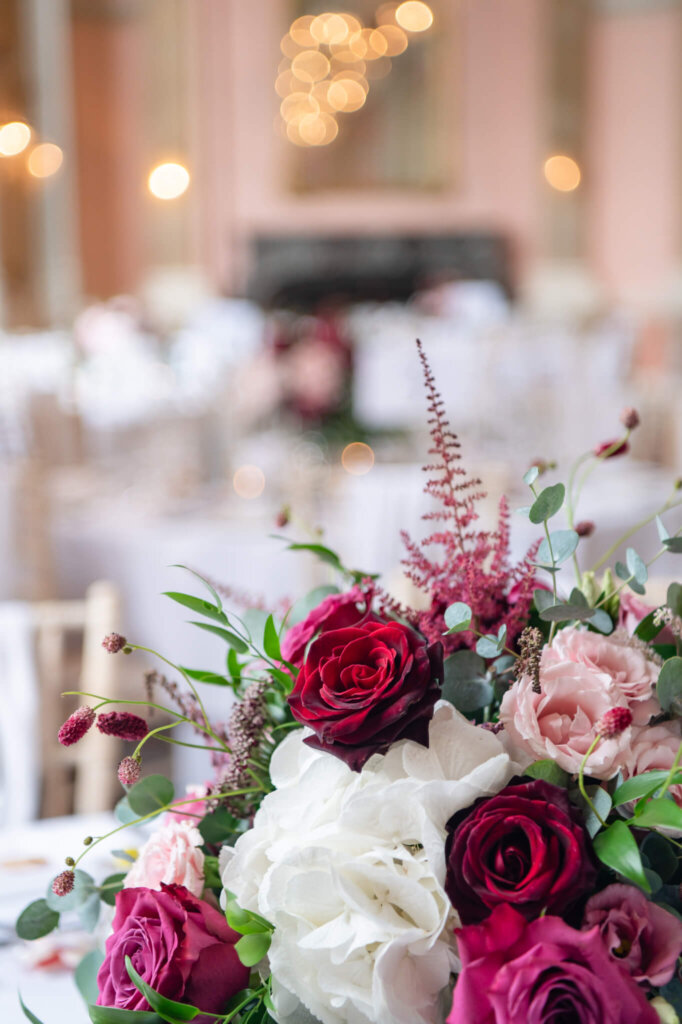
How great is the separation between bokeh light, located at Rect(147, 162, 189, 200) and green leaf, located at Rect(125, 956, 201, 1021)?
9.68 meters

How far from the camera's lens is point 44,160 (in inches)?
292

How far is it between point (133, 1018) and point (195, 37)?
998cm

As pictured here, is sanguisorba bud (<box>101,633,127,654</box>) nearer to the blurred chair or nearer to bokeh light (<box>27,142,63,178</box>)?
the blurred chair

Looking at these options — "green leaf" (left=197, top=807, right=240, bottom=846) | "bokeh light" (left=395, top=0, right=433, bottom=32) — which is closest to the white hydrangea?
"green leaf" (left=197, top=807, right=240, bottom=846)

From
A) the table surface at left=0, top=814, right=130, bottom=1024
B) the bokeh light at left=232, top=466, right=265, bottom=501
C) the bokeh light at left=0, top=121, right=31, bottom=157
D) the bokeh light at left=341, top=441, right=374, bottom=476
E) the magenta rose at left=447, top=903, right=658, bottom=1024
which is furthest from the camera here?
the bokeh light at left=0, top=121, right=31, bottom=157

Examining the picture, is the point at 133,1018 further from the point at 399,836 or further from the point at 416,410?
the point at 416,410

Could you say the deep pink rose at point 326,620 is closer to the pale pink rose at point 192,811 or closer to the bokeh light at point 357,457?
the pale pink rose at point 192,811

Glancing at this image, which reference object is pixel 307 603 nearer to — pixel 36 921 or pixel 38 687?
pixel 36 921

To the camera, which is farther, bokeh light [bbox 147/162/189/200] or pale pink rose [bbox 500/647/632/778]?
bokeh light [bbox 147/162/189/200]

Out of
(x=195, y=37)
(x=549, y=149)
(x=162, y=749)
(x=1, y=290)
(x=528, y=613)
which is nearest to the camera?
(x=528, y=613)

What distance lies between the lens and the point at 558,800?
0.52 meters

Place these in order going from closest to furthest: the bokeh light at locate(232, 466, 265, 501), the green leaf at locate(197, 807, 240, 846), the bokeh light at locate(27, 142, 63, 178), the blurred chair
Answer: the green leaf at locate(197, 807, 240, 846) < the blurred chair < the bokeh light at locate(232, 466, 265, 501) < the bokeh light at locate(27, 142, 63, 178)

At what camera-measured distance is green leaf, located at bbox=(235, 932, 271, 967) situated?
0.55m

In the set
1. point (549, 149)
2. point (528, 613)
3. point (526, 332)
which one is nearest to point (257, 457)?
point (526, 332)
